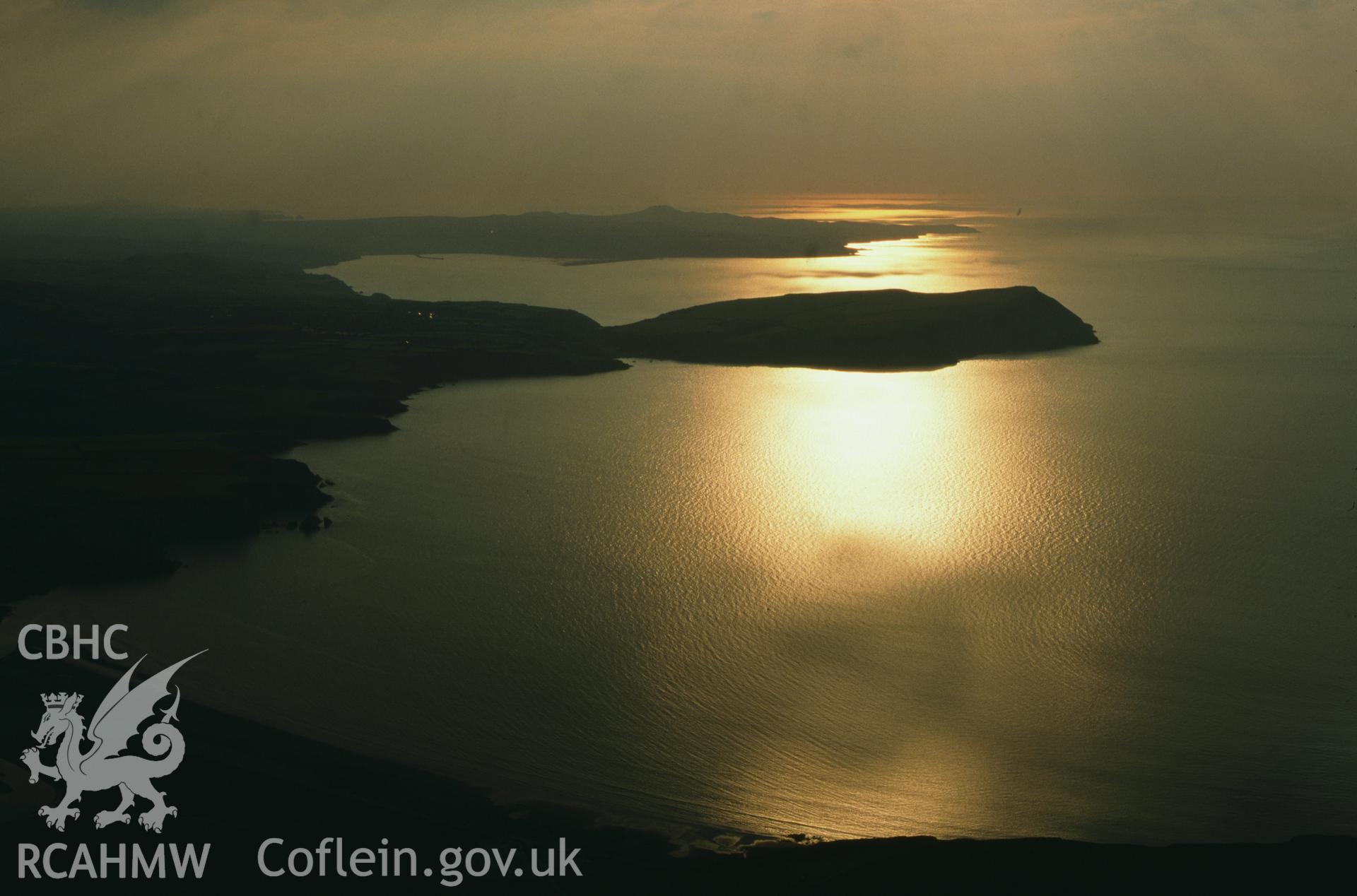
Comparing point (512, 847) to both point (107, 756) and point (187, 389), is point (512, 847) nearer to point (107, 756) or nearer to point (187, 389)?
point (107, 756)

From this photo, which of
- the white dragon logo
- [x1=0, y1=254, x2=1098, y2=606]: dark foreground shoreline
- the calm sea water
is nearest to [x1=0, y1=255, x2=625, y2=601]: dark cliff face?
[x1=0, y1=254, x2=1098, y2=606]: dark foreground shoreline

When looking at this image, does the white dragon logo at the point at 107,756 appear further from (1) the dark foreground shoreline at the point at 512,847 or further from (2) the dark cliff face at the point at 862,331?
(2) the dark cliff face at the point at 862,331

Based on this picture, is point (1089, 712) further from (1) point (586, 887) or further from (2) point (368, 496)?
(2) point (368, 496)

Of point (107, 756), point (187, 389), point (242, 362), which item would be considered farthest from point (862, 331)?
point (107, 756)

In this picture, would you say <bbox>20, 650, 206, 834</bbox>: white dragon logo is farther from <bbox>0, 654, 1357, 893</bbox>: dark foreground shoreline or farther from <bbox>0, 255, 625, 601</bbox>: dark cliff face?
<bbox>0, 255, 625, 601</bbox>: dark cliff face

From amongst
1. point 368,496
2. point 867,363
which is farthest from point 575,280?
point 368,496

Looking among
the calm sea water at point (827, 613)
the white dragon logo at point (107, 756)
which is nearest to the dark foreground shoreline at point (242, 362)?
the calm sea water at point (827, 613)
